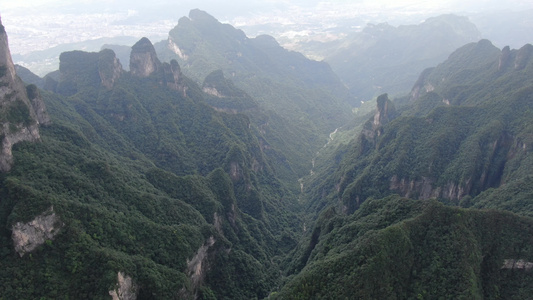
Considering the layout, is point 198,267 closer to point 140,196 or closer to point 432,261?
point 140,196

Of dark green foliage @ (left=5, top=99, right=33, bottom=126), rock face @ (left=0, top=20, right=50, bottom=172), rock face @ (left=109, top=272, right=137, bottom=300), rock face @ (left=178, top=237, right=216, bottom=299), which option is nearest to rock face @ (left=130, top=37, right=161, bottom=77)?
rock face @ (left=0, top=20, right=50, bottom=172)

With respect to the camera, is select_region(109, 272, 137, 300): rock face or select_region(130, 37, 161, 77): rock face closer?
select_region(109, 272, 137, 300): rock face

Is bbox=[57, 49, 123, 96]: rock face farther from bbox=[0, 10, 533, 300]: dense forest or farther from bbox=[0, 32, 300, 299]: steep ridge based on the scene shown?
bbox=[0, 10, 533, 300]: dense forest

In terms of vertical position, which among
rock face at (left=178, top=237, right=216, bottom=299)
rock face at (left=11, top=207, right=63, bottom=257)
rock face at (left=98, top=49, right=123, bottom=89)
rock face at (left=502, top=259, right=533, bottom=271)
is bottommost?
rock face at (left=178, top=237, right=216, bottom=299)

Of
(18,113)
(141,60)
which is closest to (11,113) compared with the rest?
(18,113)

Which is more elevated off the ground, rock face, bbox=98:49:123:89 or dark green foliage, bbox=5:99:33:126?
dark green foliage, bbox=5:99:33:126

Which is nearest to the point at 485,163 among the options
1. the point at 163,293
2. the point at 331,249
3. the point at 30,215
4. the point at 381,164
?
the point at 381,164
